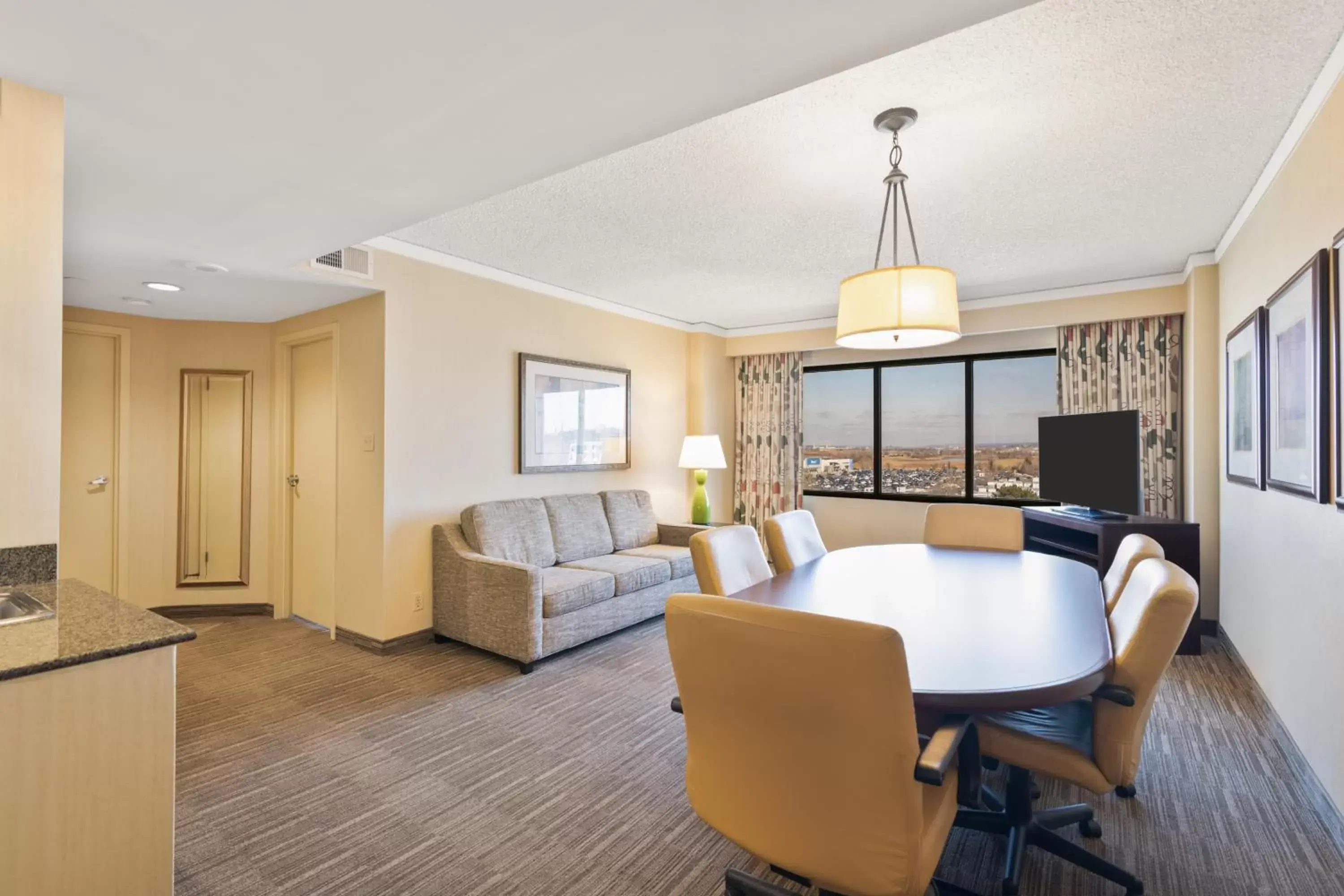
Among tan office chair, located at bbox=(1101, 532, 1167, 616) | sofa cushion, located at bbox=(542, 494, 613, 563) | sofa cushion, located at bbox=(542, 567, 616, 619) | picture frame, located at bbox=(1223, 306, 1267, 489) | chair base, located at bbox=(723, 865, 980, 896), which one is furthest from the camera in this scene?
sofa cushion, located at bbox=(542, 494, 613, 563)

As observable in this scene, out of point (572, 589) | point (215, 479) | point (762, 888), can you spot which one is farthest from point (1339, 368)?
point (215, 479)

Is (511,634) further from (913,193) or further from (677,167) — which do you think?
(913,193)

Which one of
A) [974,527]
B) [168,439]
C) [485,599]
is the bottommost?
[485,599]

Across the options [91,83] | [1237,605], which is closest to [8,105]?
[91,83]

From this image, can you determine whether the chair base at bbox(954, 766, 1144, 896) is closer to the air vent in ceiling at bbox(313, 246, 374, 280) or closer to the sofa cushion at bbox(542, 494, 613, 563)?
the sofa cushion at bbox(542, 494, 613, 563)

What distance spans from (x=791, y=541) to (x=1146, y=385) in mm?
3465

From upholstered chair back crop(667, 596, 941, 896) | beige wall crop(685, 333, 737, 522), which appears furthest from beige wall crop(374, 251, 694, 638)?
upholstered chair back crop(667, 596, 941, 896)

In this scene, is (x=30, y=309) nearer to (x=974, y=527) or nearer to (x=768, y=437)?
(x=974, y=527)

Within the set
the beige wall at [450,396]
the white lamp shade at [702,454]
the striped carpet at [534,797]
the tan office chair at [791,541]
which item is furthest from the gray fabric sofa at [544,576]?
the tan office chair at [791,541]

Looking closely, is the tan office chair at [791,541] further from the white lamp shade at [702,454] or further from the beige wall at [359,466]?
the white lamp shade at [702,454]

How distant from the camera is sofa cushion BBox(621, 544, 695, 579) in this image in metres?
4.54

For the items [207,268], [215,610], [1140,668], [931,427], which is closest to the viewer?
[1140,668]

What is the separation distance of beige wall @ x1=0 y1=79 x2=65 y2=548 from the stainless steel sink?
5.5 inches

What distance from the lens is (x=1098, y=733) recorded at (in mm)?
1637
